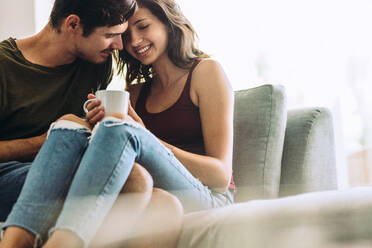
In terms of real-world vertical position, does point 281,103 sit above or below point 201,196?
above

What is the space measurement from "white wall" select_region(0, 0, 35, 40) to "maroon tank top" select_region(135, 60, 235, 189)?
1.02 metres

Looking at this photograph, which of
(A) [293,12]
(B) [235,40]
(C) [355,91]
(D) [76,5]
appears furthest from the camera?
(B) [235,40]

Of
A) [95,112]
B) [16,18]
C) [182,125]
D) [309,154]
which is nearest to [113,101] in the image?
[95,112]

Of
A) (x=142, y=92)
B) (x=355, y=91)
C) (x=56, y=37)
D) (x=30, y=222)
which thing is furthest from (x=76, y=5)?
(x=355, y=91)

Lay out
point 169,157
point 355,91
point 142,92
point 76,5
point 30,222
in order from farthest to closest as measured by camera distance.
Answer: point 355,91, point 142,92, point 76,5, point 169,157, point 30,222

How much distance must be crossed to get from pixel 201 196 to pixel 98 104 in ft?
0.94

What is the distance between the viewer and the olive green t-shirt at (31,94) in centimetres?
111

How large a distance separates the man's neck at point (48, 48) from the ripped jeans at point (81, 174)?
1.45 ft

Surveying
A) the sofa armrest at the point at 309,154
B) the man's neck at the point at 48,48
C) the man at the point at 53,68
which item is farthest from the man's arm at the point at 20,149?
the sofa armrest at the point at 309,154

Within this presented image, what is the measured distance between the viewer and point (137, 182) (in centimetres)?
74

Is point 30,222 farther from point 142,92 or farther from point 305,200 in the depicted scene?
point 142,92

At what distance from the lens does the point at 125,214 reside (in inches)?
28.2

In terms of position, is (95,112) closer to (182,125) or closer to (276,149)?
(182,125)

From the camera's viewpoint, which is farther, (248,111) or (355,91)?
(355,91)
